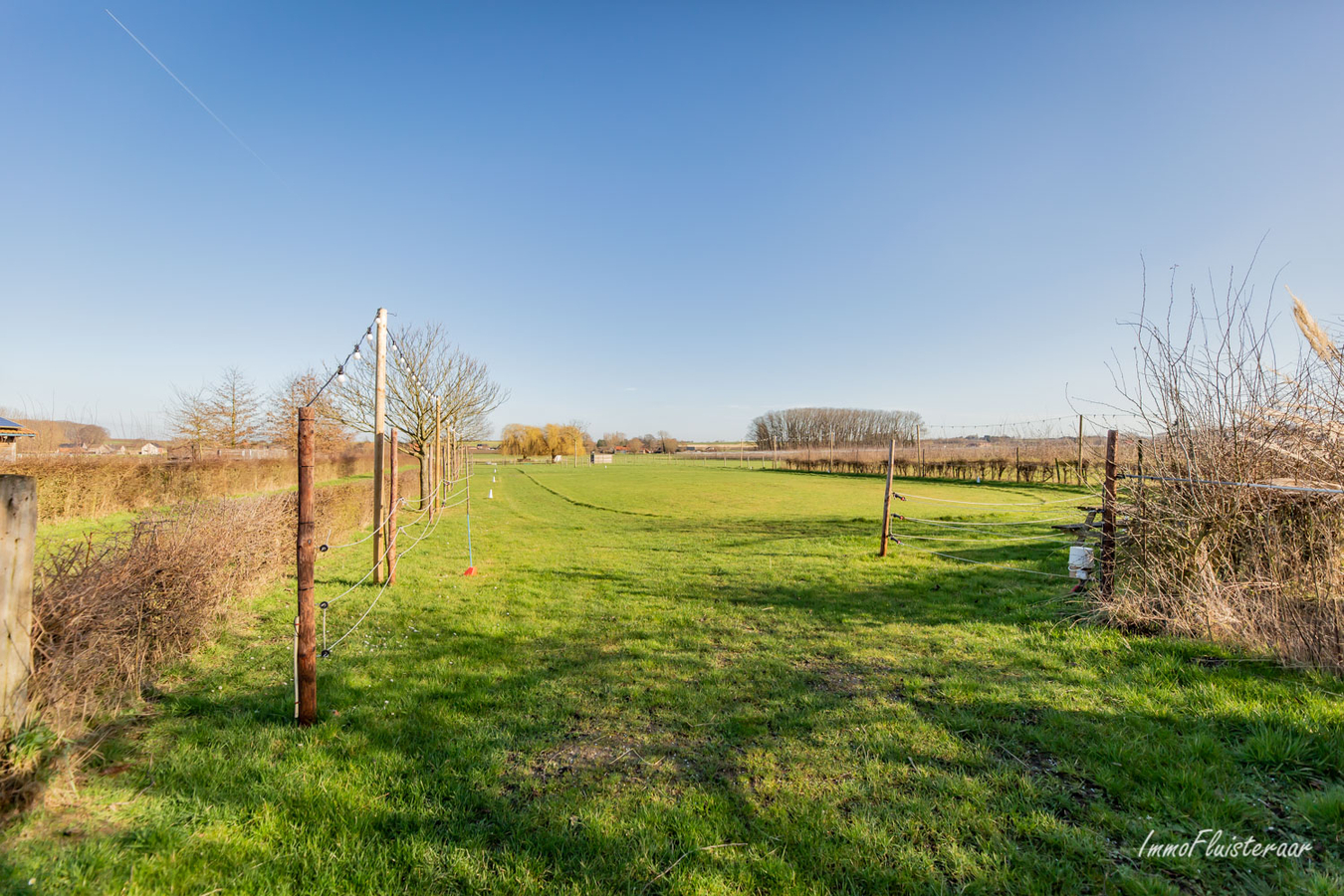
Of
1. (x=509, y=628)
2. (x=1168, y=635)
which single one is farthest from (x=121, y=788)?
(x=1168, y=635)

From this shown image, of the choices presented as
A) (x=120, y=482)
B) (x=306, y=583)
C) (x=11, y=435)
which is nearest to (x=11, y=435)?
(x=11, y=435)

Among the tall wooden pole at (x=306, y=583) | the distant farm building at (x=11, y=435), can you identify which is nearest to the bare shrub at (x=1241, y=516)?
the tall wooden pole at (x=306, y=583)

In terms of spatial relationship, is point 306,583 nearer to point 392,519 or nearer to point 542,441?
point 392,519

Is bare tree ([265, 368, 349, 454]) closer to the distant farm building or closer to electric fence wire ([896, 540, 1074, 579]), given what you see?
the distant farm building

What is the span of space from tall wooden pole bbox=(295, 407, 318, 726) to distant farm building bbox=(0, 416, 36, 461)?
1622 cm

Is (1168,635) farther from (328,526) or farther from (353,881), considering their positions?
(328,526)

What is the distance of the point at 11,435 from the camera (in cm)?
1516

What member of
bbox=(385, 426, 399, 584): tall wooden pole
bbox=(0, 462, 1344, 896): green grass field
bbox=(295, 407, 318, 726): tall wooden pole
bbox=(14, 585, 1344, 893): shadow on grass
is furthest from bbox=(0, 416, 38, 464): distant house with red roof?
bbox=(295, 407, 318, 726): tall wooden pole

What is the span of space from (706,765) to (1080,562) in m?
5.86

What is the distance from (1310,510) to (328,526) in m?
12.7

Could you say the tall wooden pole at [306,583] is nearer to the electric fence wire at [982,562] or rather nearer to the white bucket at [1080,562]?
the white bucket at [1080,562]

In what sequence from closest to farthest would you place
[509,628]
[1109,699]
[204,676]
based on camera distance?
[1109,699], [204,676], [509,628]

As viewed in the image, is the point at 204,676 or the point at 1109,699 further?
the point at 204,676

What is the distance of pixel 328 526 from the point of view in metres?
9.30
